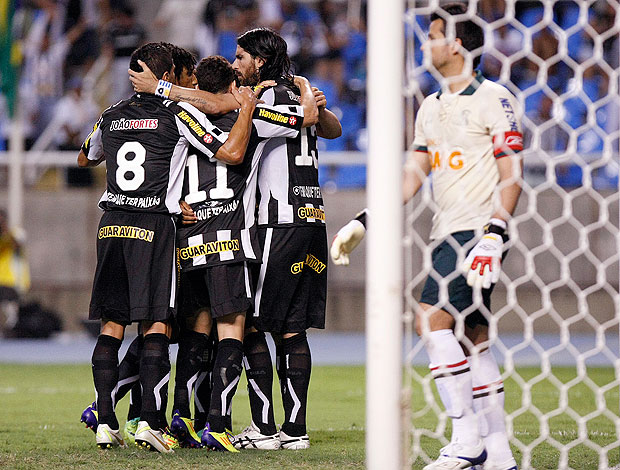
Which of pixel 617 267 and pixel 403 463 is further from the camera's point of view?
pixel 617 267

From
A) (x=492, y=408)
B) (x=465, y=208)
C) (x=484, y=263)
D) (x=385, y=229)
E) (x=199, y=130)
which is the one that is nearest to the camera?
(x=385, y=229)

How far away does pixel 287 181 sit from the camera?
4691 mm

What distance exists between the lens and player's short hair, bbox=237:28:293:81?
4.71 m

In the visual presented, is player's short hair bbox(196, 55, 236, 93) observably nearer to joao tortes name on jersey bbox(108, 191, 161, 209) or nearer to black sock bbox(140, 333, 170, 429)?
joao tortes name on jersey bbox(108, 191, 161, 209)

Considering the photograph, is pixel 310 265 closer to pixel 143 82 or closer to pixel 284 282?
pixel 284 282

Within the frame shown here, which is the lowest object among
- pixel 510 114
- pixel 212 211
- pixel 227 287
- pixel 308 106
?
pixel 227 287

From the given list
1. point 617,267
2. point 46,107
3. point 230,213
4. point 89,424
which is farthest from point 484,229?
point 46,107

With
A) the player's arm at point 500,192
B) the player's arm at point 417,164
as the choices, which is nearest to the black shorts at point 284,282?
the player's arm at point 417,164

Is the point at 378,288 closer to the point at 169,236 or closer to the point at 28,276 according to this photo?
the point at 169,236

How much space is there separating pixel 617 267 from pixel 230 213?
849 centimetres

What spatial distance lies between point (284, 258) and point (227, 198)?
41cm

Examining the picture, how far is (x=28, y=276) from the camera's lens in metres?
12.7

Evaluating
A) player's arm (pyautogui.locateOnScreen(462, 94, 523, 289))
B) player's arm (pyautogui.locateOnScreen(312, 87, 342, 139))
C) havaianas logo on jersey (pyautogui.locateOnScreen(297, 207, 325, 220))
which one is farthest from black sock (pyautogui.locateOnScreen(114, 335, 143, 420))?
player's arm (pyautogui.locateOnScreen(462, 94, 523, 289))

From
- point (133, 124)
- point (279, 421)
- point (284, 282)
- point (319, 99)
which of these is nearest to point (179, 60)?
point (133, 124)
